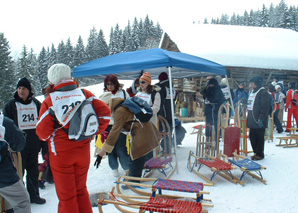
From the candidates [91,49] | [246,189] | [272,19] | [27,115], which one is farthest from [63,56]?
[272,19]

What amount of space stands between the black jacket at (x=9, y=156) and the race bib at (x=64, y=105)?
21.4 inches

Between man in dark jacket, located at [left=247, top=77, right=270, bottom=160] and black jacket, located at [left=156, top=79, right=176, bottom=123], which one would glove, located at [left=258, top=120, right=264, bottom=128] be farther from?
black jacket, located at [left=156, top=79, right=176, bottom=123]

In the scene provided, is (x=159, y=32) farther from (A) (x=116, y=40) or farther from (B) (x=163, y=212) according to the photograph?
(B) (x=163, y=212)

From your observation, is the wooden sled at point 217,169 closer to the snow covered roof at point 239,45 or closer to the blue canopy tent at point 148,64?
the blue canopy tent at point 148,64

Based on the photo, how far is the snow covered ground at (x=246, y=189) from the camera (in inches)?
135

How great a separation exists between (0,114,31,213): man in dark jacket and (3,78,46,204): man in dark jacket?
115cm

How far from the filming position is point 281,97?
955cm

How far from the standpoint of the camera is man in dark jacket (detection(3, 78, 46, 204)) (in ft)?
11.8

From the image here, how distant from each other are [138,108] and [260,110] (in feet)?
11.1

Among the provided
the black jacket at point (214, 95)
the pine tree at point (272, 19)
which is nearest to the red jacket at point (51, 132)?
the black jacket at point (214, 95)

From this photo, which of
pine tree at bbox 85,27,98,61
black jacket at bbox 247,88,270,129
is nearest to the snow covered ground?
black jacket at bbox 247,88,270,129

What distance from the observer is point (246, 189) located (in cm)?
408

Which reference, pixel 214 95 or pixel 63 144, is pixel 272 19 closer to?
A: pixel 214 95

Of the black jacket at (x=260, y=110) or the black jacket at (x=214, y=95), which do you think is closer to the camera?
the black jacket at (x=260, y=110)
